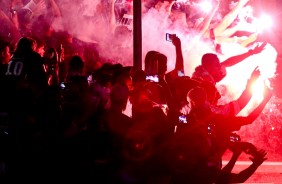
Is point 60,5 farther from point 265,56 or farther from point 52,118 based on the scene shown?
point 52,118

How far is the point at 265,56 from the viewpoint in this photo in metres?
13.5

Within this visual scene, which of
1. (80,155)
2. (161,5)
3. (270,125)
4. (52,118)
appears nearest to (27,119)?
(52,118)

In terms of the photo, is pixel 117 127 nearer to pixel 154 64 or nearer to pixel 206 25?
pixel 154 64

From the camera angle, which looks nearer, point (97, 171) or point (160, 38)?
point (97, 171)

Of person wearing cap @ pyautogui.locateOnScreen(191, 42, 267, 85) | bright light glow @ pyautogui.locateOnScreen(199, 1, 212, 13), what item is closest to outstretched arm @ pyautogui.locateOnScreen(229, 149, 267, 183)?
person wearing cap @ pyautogui.locateOnScreen(191, 42, 267, 85)

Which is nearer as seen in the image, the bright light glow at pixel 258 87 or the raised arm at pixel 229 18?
the bright light glow at pixel 258 87

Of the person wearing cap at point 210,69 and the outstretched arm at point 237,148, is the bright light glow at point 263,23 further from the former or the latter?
the outstretched arm at point 237,148

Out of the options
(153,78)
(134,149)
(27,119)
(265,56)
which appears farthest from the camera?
(265,56)

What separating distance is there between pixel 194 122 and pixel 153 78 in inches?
32.9

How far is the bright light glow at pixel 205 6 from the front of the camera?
13445mm

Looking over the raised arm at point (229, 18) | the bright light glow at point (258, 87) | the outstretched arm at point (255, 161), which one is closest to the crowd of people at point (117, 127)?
the outstretched arm at point (255, 161)

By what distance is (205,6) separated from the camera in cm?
1352

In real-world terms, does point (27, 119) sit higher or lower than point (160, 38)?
lower

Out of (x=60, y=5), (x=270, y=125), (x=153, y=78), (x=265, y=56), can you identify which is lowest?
(x=270, y=125)
